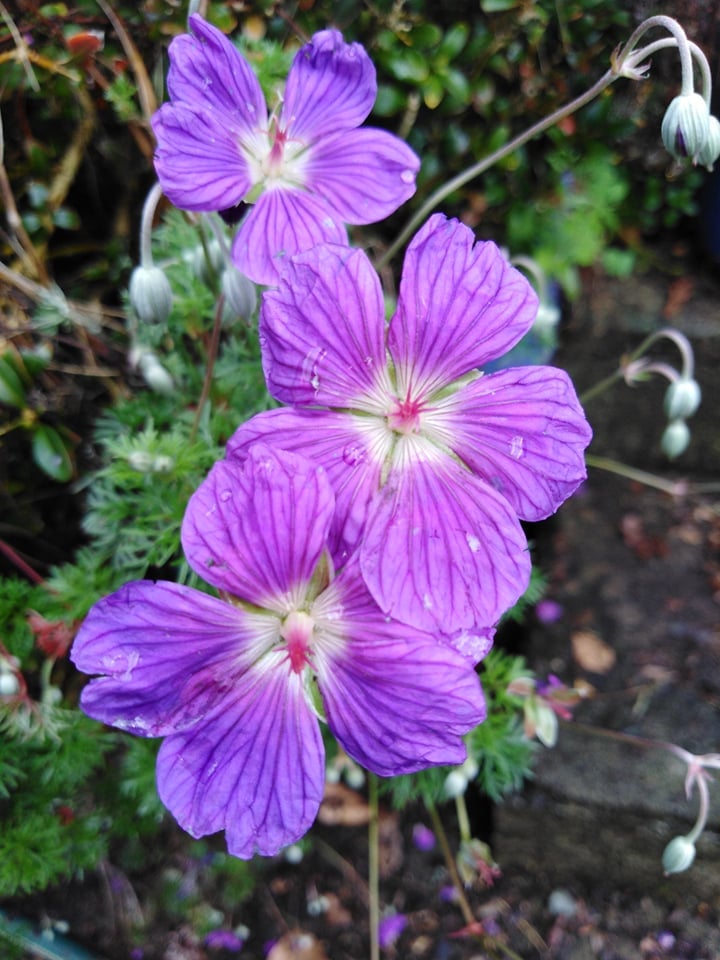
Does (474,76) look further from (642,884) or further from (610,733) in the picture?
(642,884)

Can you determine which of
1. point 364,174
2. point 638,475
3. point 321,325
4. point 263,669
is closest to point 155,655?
point 263,669

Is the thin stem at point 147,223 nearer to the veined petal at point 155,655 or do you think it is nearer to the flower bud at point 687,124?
the veined petal at point 155,655

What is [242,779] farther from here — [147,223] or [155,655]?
[147,223]

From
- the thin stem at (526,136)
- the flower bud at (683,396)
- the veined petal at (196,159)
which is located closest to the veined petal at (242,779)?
the veined petal at (196,159)

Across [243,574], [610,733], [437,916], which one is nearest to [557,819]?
[610,733]

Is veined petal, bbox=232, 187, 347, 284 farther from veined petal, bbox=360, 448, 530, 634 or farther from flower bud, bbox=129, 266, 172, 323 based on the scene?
veined petal, bbox=360, 448, 530, 634

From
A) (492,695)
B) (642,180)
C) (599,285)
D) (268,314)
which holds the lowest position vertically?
(492,695)
